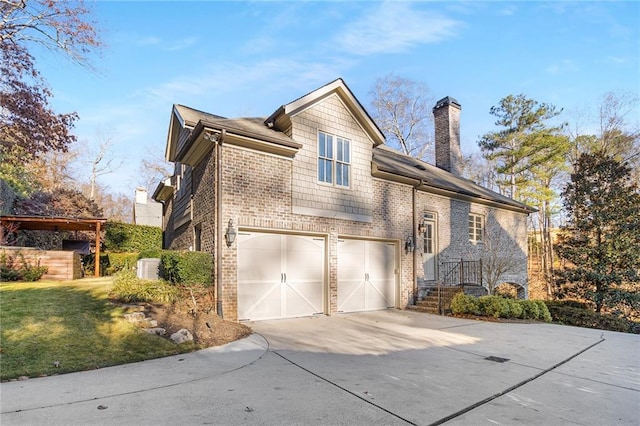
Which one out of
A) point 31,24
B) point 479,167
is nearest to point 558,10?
point 31,24

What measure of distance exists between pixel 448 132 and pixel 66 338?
61.9ft

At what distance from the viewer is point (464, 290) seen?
12453mm

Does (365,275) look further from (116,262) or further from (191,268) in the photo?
(116,262)

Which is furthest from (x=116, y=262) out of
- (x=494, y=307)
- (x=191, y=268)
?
(x=494, y=307)

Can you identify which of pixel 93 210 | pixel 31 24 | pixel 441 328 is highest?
pixel 31 24

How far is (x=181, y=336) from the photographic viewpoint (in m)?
6.31

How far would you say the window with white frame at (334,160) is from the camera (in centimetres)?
1061

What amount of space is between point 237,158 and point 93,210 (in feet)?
65.4

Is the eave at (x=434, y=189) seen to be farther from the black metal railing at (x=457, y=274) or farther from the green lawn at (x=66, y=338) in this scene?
the green lawn at (x=66, y=338)

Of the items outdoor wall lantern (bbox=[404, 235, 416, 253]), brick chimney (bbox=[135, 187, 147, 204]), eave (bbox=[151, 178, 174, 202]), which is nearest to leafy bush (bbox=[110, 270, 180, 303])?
outdoor wall lantern (bbox=[404, 235, 416, 253])

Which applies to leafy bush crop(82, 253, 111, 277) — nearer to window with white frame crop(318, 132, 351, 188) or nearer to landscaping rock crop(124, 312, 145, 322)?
landscaping rock crop(124, 312, 145, 322)

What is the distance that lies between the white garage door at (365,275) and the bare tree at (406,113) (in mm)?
20848

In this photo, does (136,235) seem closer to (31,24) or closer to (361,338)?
(31,24)

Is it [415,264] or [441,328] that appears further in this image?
[415,264]
